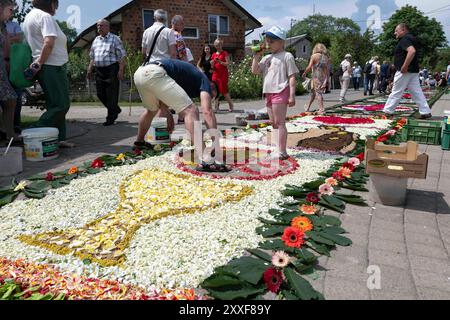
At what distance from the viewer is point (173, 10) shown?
2886 cm

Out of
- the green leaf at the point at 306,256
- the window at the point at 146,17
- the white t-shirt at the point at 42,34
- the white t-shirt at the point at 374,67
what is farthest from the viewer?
the window at the point at 146,17

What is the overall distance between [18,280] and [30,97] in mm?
6709

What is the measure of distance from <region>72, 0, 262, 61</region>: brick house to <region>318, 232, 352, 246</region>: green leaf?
26198mm

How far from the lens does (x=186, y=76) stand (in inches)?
187

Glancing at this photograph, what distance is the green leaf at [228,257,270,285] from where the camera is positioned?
7.14ft

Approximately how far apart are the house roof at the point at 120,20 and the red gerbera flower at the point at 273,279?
90.8 ft

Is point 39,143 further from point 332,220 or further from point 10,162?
point 332,220

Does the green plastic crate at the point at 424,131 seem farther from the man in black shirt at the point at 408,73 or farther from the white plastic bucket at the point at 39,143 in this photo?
the white plastic bucket at the point at 39,143

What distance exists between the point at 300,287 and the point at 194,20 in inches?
1198

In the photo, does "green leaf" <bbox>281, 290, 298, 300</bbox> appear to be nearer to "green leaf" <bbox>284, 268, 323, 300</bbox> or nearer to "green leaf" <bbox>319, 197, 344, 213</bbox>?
"green leaf" <bbox>284, 268, 323, 300</bbox>

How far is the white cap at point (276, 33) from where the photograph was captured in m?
4.73

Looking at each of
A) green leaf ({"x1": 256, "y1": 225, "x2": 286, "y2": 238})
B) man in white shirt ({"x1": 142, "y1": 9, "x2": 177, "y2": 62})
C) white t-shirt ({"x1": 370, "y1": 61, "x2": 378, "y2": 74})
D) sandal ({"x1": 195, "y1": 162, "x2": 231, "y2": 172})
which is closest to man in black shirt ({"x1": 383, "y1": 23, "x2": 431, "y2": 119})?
man in white shirt ({"x1": 142, "y1": 9, "x2": 177, "y2": 62})

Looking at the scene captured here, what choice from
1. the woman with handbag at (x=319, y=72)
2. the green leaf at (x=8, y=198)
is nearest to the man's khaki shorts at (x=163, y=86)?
the green leaf at (x=8, y=198)
